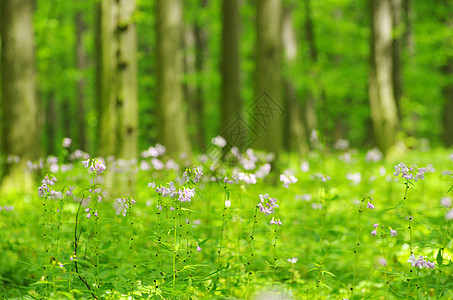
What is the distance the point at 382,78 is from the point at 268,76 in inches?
166

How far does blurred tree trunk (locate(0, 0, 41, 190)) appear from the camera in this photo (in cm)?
756

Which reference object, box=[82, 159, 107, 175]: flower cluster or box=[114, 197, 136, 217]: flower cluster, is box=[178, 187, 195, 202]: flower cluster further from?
box=[82, 159, 107, 175]: flower cluster

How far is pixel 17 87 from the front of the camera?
25.2 ft

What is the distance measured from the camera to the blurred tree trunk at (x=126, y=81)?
5164mm

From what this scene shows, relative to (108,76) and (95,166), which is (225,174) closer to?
(95,166)

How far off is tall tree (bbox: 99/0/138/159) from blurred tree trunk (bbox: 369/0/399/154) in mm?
7119

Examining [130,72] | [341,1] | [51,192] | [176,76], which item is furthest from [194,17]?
[51,192]

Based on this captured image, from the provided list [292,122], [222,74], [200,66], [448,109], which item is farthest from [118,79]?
[448,109]

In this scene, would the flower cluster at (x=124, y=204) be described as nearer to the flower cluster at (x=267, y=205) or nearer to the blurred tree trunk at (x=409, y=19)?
the flower cluster at (x=267, y=205)

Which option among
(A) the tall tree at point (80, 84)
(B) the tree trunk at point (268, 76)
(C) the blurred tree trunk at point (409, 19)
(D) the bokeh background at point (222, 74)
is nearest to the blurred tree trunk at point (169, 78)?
(D) the bokeh background at point (222, 74)

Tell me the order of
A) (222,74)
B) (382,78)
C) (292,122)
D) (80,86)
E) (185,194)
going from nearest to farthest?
(185,194) → (222,74) → (382,78) → (292,122) → (80,86)

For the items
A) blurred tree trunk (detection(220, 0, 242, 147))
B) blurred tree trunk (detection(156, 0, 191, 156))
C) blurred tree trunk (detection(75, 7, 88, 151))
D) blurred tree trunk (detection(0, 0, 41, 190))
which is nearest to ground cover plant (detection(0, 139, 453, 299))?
blurred tree trunk (detection(156, 0, 191, 156))

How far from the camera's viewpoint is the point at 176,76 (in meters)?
7.98

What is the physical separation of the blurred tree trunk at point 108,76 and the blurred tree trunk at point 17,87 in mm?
3019
